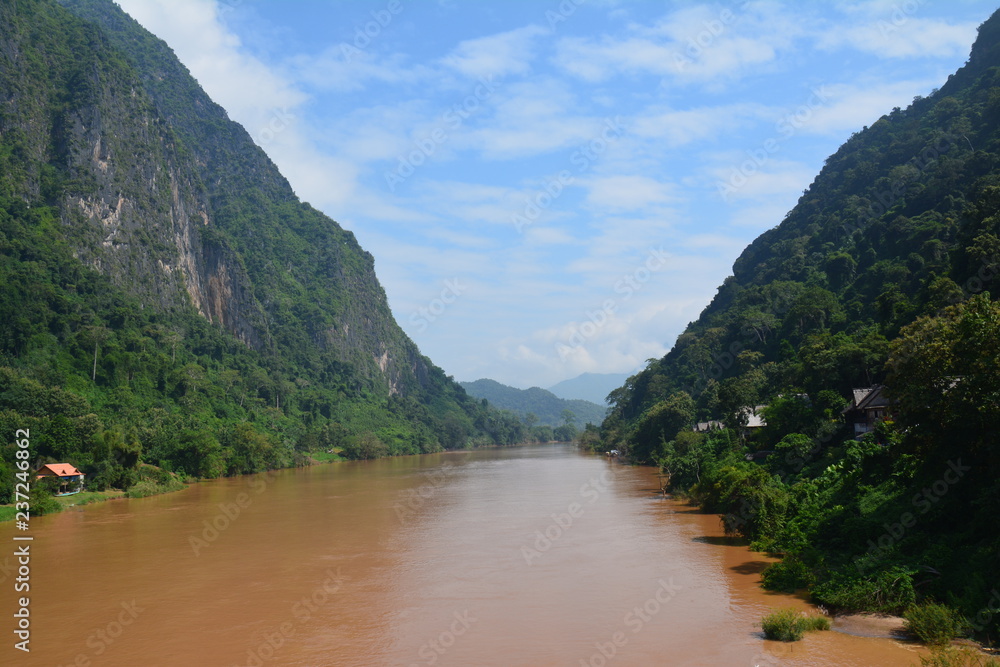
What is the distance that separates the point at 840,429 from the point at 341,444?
7879cm

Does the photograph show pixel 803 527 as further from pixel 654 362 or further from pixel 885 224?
pixel 654 362

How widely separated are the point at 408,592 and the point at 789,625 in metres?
10.1

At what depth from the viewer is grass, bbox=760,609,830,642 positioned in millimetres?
14031

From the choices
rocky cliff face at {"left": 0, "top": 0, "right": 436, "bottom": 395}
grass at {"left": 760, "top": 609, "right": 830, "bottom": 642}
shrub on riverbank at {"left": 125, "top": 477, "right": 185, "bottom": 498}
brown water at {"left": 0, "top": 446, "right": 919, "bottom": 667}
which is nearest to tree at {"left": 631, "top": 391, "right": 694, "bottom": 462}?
brown water at {"left": 0, "top": 446, "right": 919, "bottom": 667}

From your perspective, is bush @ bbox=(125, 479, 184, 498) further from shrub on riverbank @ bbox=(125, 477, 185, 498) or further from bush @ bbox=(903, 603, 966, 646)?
bush @ bbox=(903, 603, 966, 646)

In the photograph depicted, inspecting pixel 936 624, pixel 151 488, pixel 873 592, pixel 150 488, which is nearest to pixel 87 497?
pixel 150 488

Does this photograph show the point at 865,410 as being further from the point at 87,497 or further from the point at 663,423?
the point at 87,497

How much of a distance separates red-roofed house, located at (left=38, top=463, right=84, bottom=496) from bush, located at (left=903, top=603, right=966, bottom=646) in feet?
138

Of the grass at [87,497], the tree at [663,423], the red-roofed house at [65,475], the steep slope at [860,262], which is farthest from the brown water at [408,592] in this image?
the tree at [663,423]

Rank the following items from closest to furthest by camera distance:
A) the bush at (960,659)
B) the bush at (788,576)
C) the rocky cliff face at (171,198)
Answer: the bush at (960,659), the bush at (788,576), the rocky cliff face at (171,198)

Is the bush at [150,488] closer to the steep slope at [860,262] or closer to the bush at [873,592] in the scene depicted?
the steep slope at [860,262]

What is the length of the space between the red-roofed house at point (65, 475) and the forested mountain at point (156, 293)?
1.22 meters

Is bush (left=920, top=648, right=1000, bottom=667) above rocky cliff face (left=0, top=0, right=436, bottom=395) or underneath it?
underneath

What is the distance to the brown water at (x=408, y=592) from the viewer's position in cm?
1446
